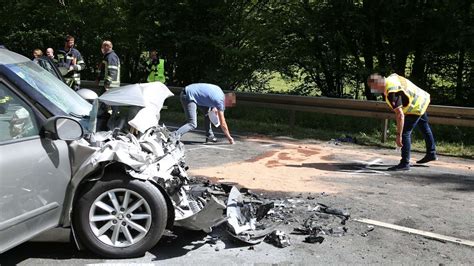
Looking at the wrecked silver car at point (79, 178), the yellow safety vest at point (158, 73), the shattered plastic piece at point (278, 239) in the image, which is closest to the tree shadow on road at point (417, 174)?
the shattered plastic piece at point (278, 239)

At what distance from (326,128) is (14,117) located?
9.92 m

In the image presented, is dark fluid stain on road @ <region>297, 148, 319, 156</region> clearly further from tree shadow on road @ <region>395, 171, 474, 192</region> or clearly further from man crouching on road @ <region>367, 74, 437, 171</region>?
tree shadow on road @ <region>395, 171, 474, 192</region>

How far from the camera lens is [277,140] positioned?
1061cm

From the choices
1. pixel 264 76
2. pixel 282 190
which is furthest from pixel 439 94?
pixel 282 190

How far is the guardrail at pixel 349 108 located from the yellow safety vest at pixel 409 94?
245cm

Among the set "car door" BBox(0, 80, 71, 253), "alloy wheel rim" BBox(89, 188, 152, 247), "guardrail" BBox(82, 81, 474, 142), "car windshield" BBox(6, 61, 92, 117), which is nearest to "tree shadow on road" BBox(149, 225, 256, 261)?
"alloy wheel rim" BBox(89, 188, 152, 247)

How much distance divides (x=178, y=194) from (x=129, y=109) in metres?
0.93

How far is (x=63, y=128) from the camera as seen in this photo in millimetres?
3994

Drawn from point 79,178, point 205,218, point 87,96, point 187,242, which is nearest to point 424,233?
point 205,218

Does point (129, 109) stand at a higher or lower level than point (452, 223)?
higher

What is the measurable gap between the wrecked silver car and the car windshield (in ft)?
0.05

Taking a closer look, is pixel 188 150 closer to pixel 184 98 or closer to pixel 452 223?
pixel 184 98

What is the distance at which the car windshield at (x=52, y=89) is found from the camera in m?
4.27

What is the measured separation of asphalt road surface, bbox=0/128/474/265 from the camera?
4.30m
